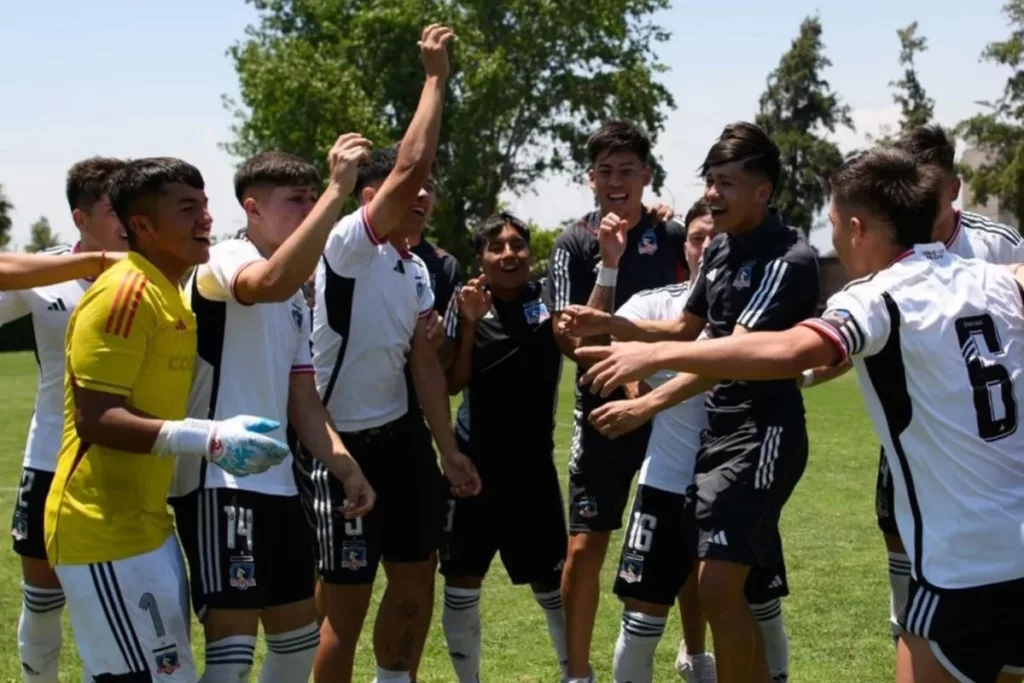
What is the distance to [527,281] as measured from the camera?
710 cm

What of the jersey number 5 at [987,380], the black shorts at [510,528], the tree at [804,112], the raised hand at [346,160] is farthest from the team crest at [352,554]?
the tree at [804,112]

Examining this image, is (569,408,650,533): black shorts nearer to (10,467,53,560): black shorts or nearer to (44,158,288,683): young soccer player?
(10,467,53,560): black shorts

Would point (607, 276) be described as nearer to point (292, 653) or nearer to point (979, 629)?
point (292, 653)

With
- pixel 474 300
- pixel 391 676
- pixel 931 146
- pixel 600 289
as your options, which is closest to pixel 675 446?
pixel 600 289

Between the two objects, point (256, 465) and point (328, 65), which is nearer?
point (256, 465)

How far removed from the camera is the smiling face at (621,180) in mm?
6984

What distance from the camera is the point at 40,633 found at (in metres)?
6.16

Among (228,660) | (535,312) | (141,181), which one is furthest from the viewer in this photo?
(535,312)

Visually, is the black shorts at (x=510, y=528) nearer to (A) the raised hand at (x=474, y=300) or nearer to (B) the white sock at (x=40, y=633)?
(A) the raised hand at (x=474, y=300)

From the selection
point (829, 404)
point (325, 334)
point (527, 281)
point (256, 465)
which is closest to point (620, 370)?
point (256, 465)

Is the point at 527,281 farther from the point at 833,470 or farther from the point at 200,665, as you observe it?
the point at 833,470

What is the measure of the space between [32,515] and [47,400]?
0.51 m

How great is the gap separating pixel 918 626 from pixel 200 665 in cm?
418

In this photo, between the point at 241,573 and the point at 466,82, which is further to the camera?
the point at 466,82
